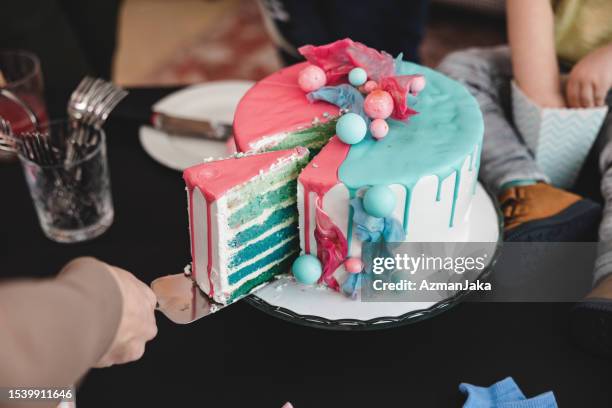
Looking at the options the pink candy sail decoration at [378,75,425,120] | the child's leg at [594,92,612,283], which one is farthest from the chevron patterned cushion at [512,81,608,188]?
the pink candy sail decoration at [378,75,425,120]

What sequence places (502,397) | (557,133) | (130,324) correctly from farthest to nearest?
(557,133)
(502,397)
(130,324)

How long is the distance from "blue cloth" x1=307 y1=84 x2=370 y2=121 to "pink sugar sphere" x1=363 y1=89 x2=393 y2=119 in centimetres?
3

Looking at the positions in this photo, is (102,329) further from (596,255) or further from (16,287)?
(596,255)

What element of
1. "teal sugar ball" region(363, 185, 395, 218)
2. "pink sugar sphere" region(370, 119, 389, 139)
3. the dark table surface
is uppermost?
"pink sugar sphere" region(370, 119, 389, 139)

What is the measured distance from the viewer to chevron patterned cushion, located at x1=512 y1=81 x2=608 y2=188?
1.48m

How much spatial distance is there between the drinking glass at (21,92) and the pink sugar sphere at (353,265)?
0.73m

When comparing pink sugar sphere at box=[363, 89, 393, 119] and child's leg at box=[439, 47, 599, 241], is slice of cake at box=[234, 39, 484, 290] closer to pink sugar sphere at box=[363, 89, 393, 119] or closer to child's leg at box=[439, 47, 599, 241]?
pink sugar sphere at box=[363, 89, 393, 119]

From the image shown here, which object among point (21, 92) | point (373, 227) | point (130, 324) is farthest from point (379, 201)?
point (21, 92)

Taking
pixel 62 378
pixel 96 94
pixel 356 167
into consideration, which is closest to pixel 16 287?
pixel 62 378

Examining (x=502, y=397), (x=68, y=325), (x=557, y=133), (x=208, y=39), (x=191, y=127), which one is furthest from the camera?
(x=208, y=39)

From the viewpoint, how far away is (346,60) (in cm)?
132

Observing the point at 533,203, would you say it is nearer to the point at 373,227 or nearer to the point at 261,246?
the point at 373,227

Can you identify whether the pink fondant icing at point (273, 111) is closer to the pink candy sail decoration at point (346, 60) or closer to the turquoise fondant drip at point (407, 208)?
the pink candy sail decoration at point (346, 60)

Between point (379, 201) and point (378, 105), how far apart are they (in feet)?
0.68
